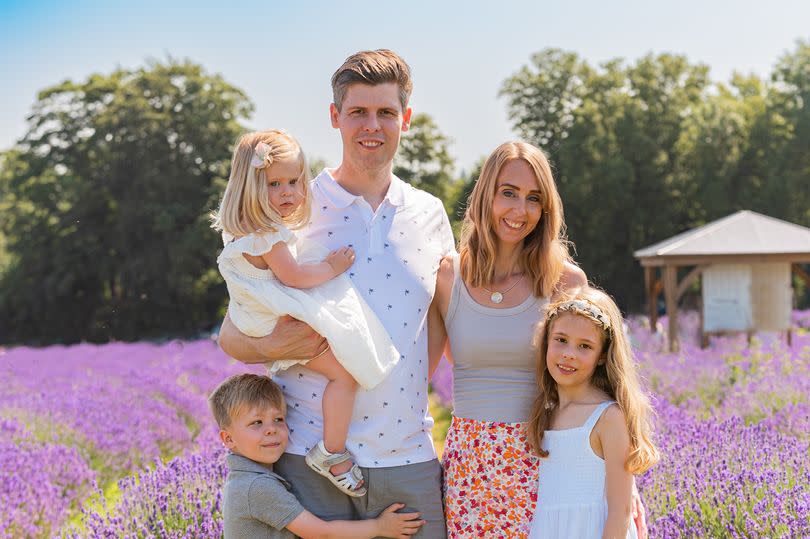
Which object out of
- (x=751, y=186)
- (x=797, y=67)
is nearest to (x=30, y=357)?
(x=751, y=186)

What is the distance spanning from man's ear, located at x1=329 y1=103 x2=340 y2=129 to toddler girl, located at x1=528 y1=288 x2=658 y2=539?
3.11 ft

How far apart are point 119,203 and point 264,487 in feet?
106

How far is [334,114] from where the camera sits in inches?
110

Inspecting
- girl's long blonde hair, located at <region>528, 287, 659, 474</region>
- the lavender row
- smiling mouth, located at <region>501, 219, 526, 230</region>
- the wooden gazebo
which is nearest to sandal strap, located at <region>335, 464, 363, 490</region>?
girl's long blonde hair, located at <region>528, 287, 659, 474</region>

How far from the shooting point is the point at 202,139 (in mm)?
32906

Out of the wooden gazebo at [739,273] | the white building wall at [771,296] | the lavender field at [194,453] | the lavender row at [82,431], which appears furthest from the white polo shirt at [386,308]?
the white building wall at [771,296]

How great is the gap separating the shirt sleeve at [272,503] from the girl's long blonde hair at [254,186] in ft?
2.53

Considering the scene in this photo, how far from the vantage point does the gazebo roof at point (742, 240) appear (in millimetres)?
13266

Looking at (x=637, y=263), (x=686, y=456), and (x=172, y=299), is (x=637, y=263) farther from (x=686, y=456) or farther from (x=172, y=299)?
(x=686, y=456)

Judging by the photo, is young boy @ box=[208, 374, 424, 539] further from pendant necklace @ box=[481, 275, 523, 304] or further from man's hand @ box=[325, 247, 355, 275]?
pendant necklace @ box=[481, 275, 523, 304]

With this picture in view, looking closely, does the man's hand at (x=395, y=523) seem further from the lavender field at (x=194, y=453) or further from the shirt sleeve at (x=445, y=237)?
the lavender field at (x=194, y=453)

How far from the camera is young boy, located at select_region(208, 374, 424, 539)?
2.47 m

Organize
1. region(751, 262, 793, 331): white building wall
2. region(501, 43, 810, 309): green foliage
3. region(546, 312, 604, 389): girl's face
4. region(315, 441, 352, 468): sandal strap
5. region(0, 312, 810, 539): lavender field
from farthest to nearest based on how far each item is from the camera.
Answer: region(501, 43, 810, 309): green foliage
region(751, 262, 793, 331): white building wall
region(0, 312, 810, 539): lavender field
region(546, 312, 604, 389): girl's face
region(315, 441, 352, 468): sandal strap

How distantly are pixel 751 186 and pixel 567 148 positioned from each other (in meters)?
6.56
